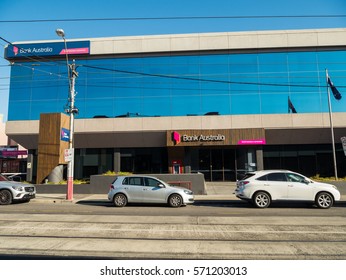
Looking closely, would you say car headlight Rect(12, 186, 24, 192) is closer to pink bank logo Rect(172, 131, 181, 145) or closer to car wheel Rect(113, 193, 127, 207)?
car wheel Rect(113, 193, 127, 207)

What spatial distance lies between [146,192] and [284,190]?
627 cm

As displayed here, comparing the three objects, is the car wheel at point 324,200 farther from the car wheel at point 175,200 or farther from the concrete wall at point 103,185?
the concrete wall at point 103,185

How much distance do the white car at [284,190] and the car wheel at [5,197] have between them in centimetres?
1165

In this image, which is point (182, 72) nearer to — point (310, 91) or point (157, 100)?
point (157, 100)

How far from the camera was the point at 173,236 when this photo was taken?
6859 mm

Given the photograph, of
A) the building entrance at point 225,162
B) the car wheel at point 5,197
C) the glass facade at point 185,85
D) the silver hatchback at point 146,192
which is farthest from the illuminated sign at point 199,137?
the car wheel at point 5,197

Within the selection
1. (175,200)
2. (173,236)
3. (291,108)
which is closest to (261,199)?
(175,200)

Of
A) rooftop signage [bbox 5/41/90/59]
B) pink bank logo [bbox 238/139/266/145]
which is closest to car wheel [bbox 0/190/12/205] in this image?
rooftop signage [bbox 5/41/90/59]

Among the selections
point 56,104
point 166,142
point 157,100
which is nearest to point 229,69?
point 157,100

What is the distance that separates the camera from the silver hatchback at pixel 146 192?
41.0ft

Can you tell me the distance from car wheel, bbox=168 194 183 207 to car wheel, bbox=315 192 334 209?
20.0ft

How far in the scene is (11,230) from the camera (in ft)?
24.9

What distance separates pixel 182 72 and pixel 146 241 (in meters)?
21.6

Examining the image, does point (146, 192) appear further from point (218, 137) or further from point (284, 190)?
point (218, 137)
